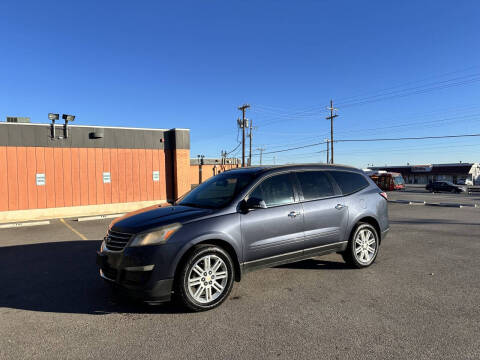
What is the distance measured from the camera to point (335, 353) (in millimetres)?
2885

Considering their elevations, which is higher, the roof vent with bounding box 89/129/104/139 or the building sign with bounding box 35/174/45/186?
the roof vent with bounding box 89/129/104/139

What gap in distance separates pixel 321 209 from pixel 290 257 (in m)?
0.93

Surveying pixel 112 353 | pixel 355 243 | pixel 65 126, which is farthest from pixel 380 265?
pixel 65 126

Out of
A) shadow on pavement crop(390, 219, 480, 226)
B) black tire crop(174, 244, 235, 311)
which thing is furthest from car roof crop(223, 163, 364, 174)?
shadow on pavement crop(390, 219, 480, 226)

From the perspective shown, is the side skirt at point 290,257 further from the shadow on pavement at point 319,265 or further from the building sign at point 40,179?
the building sign at point 40,179

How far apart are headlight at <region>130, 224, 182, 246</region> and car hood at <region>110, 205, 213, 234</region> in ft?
0.24

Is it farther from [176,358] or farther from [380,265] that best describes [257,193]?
[380,265]

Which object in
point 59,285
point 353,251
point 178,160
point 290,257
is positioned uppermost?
point 178,160

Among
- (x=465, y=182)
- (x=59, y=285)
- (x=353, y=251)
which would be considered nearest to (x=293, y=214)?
(x=353, y=251)

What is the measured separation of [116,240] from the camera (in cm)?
399

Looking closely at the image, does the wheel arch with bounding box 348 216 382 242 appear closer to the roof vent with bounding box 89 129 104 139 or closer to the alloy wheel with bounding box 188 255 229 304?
the alloy wheel with bounding box 188 255 229 304

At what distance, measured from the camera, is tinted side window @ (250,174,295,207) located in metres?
4.57

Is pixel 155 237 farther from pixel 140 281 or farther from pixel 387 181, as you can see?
pixel 387 181

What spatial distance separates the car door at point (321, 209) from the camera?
482 cm
